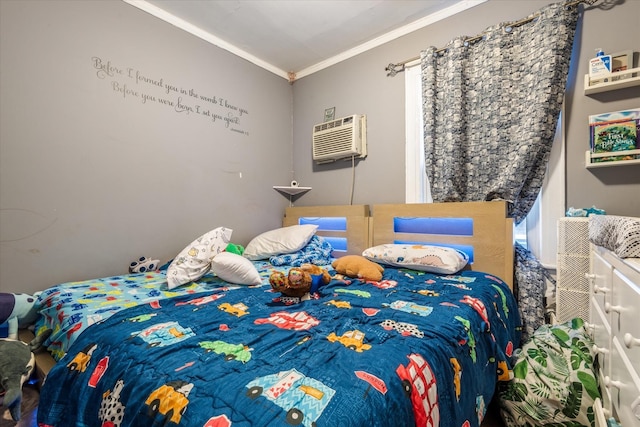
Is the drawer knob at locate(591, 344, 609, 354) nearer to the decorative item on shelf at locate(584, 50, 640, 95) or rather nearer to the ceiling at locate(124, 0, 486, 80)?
the decorative item on shelf at locate(584, 50, 640, 95)

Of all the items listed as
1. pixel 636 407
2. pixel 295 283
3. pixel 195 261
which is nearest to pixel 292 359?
pixel 295 283

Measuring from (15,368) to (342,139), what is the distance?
251 cm

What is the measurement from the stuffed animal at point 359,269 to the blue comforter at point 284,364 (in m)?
0.29

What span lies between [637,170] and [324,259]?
1987mm

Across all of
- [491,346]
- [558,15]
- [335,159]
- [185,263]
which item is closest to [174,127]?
[185,263]

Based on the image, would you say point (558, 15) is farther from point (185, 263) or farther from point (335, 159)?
point (185, 263)

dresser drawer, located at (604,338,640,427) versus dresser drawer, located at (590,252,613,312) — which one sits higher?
dresser drawer, located at (590,252,613,312)

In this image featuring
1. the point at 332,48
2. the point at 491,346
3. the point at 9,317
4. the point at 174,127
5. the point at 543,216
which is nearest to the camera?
the point at 491,346

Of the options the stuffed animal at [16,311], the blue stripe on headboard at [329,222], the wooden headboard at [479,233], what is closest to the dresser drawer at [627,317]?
the wooden headboard at [479,233]

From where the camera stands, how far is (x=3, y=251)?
1.60m

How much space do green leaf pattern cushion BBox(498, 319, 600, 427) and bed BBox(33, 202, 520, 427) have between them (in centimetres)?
9

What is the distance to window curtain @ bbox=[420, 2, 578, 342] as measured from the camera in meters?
1.75

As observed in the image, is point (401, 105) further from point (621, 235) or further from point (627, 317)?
point (627, 317)

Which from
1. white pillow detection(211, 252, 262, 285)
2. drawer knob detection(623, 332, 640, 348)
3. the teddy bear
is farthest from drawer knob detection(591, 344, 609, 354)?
white pillow detection(211, 252, 262, 285)
